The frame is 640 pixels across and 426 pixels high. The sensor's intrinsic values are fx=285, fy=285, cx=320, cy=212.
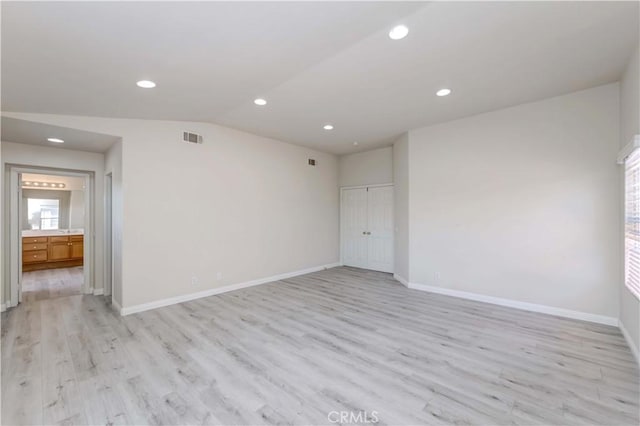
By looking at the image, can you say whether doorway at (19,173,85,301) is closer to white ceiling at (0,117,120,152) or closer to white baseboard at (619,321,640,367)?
white ceiling at (0,117,120,152)

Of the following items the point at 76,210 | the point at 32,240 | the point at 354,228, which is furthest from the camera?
the point at 76,210

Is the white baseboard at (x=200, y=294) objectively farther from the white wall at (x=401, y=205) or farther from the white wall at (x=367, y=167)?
Answer: the white wall at (x=367, y=167)

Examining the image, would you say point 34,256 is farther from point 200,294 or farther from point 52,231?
point 200,294

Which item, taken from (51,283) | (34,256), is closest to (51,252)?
(34,256)

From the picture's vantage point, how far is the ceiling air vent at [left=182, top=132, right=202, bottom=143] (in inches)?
181

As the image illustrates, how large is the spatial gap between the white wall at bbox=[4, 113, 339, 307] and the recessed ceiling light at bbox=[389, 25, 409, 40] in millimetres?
3570

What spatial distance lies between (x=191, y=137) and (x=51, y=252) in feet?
20.0

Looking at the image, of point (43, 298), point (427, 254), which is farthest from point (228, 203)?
point (427, 254)

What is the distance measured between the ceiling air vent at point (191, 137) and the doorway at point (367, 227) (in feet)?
12.8

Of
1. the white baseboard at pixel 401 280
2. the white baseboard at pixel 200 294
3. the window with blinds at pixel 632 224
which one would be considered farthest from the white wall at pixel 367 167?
the window with blinds at pixel 632 224

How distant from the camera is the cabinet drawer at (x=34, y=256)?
7.12 metres

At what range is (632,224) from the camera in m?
2.98

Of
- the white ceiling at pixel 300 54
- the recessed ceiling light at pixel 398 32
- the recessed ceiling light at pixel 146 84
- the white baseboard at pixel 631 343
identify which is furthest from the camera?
the recessed ceiling light at pixel 146 84

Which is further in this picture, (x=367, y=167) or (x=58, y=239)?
(x=58, y=239)
